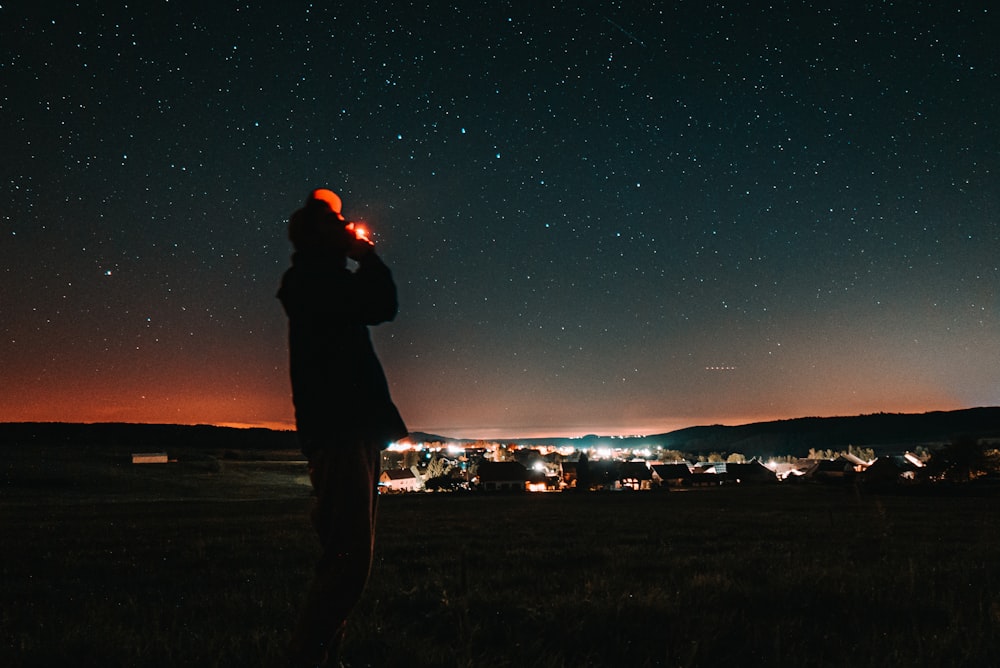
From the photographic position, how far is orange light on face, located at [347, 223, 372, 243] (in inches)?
116

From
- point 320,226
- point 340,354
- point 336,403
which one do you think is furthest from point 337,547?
point 320,226

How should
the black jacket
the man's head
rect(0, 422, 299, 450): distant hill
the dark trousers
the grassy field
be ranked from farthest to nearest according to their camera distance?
rect(0, 422, 299, 450): distant hill → the grassy field → the man's head → the black jacket → the dark trousers

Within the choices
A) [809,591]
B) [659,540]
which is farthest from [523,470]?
[809,591]

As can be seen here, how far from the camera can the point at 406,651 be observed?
11.3ft

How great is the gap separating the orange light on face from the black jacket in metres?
0.11

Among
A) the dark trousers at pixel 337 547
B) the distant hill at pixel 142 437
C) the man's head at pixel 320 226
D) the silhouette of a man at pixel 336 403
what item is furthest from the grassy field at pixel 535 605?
the distant hill at pixel 142 437

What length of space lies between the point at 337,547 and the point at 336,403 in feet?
2.29

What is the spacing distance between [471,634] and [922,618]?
3.68 metres

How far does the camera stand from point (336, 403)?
110 inches

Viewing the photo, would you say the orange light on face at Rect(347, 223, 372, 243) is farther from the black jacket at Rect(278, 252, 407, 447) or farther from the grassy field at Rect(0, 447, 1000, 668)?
the grassy field at Rect(0, 447, 1000, 668)

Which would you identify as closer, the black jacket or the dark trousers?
the dark trousers

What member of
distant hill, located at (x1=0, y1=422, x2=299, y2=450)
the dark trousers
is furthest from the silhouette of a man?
distant hill, located at (x1=0, y1=422, x2=299, y2=450)

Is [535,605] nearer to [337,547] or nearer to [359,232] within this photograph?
[337,547]

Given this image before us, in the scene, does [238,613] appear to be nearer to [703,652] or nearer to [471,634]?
[471,634]
